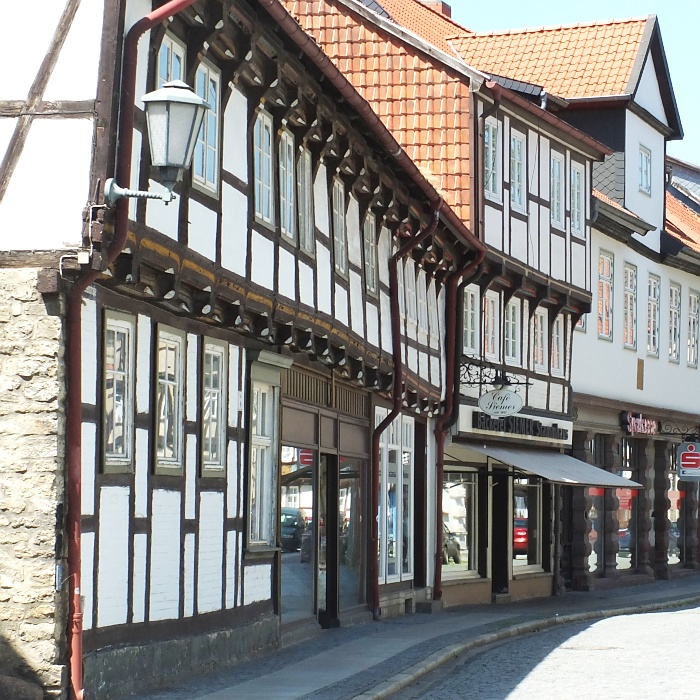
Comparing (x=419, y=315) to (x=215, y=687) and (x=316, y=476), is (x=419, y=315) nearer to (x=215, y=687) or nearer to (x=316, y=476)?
(x=316, y=476)

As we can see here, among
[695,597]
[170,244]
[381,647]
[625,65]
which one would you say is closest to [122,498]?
[170,244]

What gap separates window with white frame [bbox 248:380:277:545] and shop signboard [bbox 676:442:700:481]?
70.9ft

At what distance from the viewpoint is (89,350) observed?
38.2 feet

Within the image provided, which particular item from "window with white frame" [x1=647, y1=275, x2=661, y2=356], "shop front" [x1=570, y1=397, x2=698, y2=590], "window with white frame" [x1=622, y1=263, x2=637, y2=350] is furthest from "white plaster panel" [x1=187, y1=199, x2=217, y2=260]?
"window with white frame" [x1=647, y1=275, x2=661, y2=356]

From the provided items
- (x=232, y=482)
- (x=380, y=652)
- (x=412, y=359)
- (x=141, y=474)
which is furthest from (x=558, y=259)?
(x=141, y=474)

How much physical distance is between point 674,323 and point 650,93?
586 cm

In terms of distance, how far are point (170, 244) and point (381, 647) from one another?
24.0 ft

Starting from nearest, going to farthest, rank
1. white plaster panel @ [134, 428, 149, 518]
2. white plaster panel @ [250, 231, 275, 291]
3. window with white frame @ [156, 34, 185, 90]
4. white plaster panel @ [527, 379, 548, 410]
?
window with white frame @ [156, 34, 185, 90]
white plaster panel @ [134, 428, 149, 518]
white plaster panel @ [250, 231, 275, 291]
white plaster panel @ [527, 379, 548, 410]

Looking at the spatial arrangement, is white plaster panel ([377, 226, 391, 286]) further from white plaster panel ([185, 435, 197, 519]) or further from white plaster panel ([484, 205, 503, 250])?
white plaster panel ([185, 435, 197, 519])

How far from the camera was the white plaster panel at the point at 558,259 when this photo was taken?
2917 cm

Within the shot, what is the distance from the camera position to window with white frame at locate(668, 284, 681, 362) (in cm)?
3716

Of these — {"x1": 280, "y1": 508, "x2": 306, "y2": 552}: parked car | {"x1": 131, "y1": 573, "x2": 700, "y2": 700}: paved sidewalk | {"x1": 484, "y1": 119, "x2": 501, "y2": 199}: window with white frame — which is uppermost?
{"x1": 484, "y1": 119, "x2": 501, "y2": 199}: window with white frame

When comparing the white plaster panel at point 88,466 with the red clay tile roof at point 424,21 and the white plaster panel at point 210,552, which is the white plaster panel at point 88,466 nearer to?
the white plaster panel at point 210,552

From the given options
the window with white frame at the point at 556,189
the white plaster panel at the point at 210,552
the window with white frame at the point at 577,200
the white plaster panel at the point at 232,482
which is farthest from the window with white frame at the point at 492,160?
the white plaster panel at the point at 210,552
